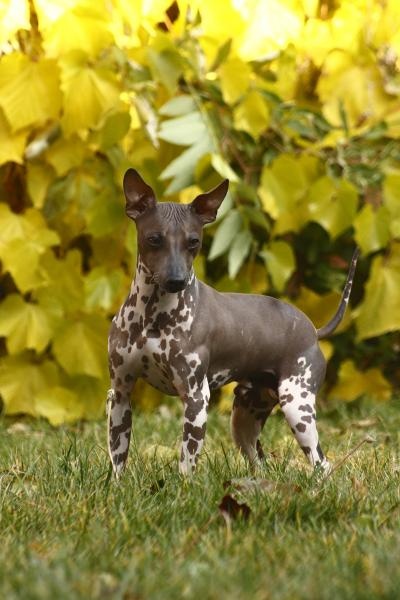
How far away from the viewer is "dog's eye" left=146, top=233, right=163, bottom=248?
9.29 feet

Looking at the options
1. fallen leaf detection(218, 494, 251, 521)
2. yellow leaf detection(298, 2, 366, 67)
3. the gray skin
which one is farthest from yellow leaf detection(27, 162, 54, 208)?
fallen leaf detection(218, 494, 251, 521)

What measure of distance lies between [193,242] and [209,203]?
120mm

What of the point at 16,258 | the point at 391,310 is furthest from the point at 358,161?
the point at 16,258

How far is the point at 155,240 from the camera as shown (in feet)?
9.30

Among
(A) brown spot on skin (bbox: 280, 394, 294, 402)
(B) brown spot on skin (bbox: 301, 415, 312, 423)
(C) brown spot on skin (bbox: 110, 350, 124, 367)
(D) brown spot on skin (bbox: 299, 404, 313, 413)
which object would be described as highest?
(C) brown spot on skin (bbox: 110, 350, 124, 367)

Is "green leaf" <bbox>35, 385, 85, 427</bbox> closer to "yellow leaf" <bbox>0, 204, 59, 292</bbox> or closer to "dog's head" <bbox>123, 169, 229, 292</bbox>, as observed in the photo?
"yellow leaf" <bbox>0, 204, 59, 292</bbox>

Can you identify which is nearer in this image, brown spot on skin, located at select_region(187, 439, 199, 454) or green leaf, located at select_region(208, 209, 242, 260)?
brown spot on skin, located at select_region(187, 439, 199, 454)

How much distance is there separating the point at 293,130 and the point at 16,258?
1246 millimetres

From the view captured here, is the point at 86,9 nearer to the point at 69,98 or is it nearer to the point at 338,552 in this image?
the point at 69,98

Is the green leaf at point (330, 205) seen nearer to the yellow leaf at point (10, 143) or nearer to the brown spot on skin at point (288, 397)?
the yellow leaf at point (10, 143)

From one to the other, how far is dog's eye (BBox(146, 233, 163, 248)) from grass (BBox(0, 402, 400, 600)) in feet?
1.96

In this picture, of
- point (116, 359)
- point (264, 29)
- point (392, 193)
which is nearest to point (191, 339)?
point (116, 359)

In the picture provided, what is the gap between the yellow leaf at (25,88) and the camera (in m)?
4.30

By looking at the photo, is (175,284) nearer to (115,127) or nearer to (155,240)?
(155,240)
